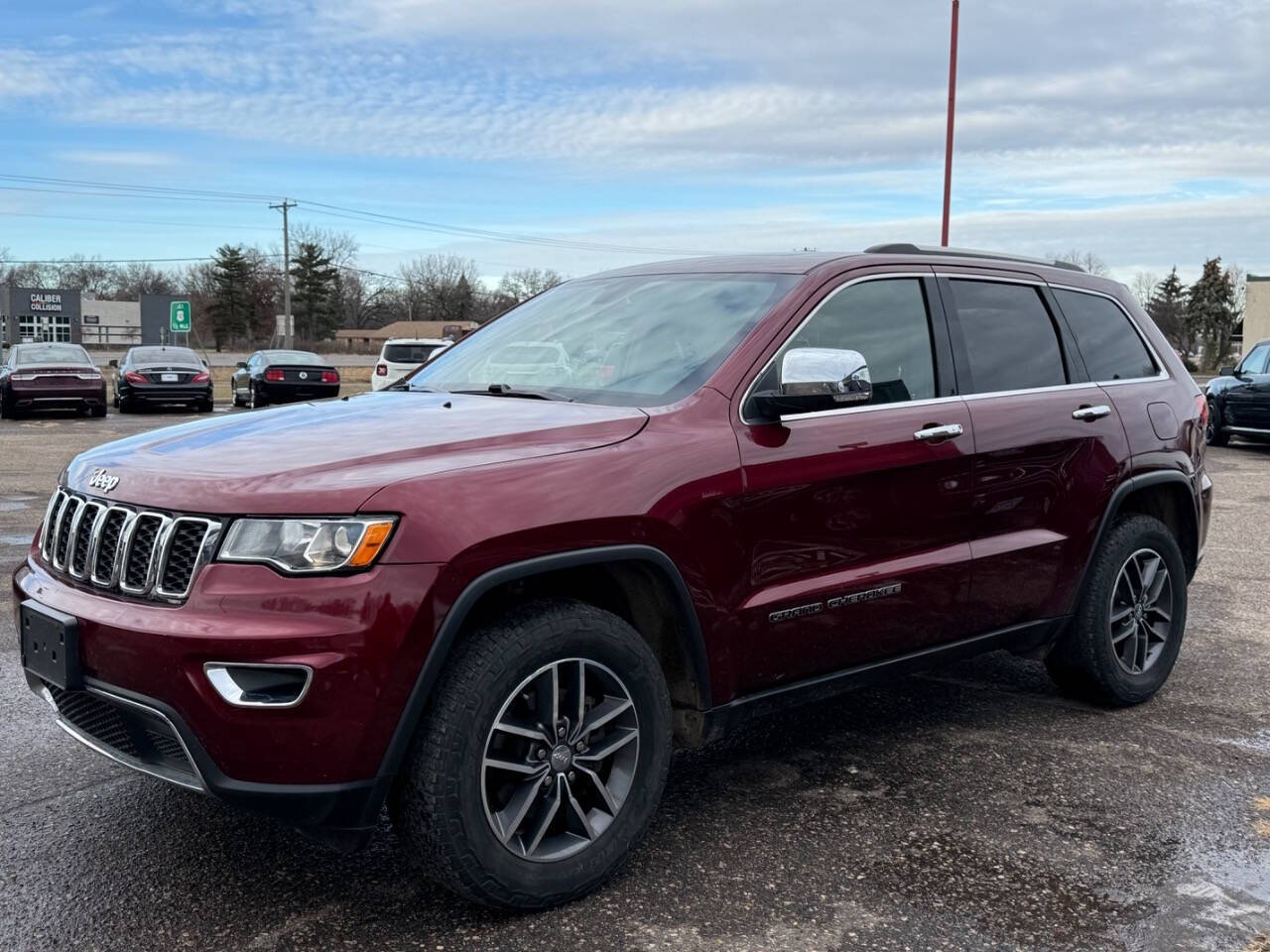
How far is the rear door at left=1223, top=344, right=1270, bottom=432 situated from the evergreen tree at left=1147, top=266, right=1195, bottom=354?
65478mm

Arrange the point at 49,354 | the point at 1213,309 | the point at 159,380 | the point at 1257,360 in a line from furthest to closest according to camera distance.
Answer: the point at 1213,309, the point at 159,380, the point at 49,354, the point at 1257,360

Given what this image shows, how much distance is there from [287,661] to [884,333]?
2.39 m

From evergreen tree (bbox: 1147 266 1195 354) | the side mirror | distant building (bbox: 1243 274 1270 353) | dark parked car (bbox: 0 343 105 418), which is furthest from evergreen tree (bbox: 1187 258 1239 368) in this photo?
the side mirror

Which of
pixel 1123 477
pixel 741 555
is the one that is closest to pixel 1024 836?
pixel 741 555

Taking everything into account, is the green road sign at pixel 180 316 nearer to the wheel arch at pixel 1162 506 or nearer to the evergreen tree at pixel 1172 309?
the wheel arch at pixel 1162 506

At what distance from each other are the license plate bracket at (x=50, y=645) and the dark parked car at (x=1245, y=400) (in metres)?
16.3

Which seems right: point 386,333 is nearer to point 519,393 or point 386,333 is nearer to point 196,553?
point 519,393

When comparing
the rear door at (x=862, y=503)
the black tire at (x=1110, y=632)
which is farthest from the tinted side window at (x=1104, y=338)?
the rear door at (x=862, y=503)

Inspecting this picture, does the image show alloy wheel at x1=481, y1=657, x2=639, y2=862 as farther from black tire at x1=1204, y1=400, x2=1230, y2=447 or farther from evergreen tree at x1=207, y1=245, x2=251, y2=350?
evergreen tree at x1=207, y1=245, x2=251, y2=350

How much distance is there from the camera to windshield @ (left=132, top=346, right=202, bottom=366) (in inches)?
967

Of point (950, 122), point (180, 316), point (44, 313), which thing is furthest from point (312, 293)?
point (950, 122)

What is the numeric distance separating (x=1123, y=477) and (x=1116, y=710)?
982 mm

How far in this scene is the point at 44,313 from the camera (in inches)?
3233

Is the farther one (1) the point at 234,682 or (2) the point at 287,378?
(2) the point at 287,378
